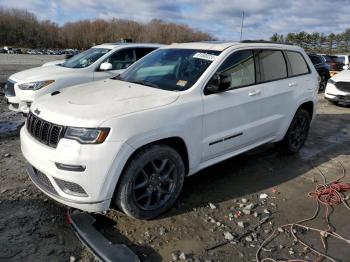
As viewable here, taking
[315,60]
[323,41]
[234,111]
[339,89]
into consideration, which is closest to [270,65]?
[234,111]

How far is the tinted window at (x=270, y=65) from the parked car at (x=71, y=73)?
360 cm

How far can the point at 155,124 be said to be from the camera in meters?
3.62

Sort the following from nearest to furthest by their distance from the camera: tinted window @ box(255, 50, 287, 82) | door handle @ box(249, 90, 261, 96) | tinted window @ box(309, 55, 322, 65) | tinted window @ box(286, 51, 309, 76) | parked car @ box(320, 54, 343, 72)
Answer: door handle @ box(249, 90, 261, 96) → tinted window @ box(255, 50, 287, 82) → tinted window @ box(286, 51, 309, 76) → tinted window @ box(309, 55, 322, 65) → parked car @ box(320, 54, 343, 72)

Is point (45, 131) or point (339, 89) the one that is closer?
point (45, 131)

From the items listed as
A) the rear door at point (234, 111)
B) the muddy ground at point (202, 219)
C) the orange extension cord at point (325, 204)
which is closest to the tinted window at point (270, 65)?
the rear door at point (234, 111)

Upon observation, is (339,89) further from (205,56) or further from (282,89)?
(205,56)

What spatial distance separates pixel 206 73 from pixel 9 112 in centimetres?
601

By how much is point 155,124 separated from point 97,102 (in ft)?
2.08

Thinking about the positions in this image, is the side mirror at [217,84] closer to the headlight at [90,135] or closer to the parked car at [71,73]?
the headlight at [90,135]

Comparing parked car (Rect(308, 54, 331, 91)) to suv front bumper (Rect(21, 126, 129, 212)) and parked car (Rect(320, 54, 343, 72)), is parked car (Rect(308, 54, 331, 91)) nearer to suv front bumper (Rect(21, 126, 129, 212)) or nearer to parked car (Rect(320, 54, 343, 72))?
parked car (Rect(320, 54, 343, 72))

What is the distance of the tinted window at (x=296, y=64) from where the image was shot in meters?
5.83

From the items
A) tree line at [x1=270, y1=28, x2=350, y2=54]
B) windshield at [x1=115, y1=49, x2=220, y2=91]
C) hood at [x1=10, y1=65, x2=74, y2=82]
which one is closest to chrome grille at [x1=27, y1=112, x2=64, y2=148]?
windshield at [x1=115, y1=49, x2=220, y2=91]

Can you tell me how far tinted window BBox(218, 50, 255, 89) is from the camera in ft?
14.9

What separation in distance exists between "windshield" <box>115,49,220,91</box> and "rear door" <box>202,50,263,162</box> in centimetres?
26
